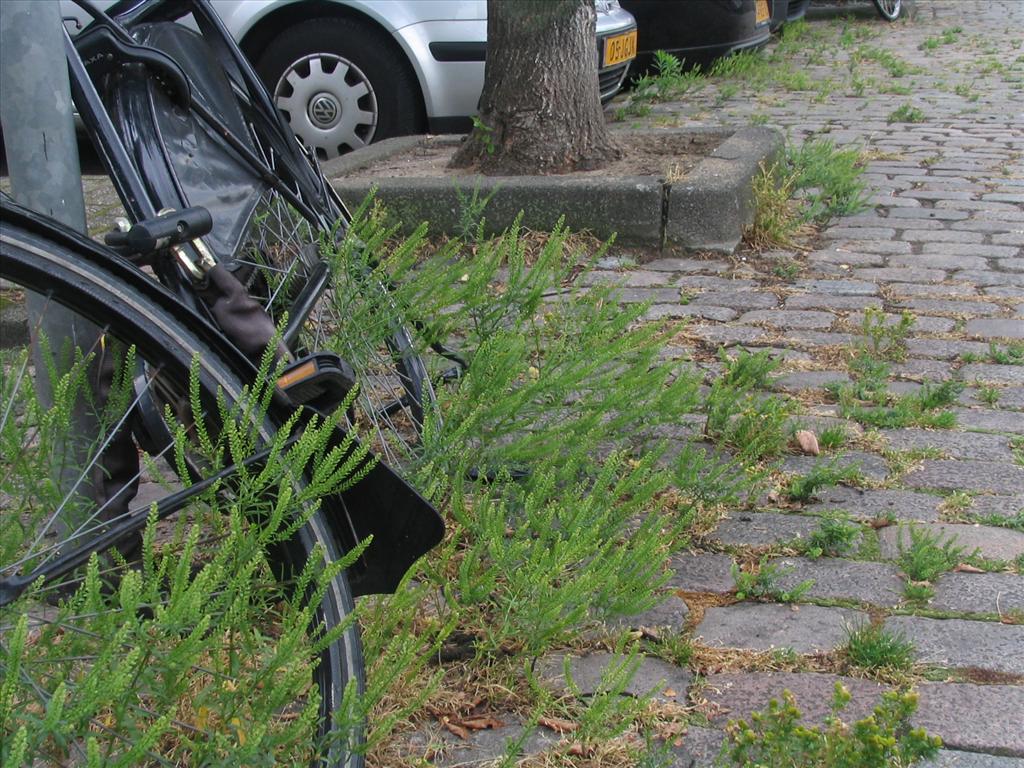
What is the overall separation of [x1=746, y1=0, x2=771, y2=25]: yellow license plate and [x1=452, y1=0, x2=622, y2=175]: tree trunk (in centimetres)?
496

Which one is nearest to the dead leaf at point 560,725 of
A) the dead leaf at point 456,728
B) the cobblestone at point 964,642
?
the dead leaf at point 456,728

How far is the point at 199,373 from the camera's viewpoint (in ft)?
5.76

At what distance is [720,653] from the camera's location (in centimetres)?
229

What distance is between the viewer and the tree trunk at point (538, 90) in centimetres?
559

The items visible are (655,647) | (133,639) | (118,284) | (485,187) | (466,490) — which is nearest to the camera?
(133,639)

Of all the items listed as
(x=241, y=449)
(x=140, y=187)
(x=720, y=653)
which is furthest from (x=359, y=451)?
(x=720, y=653)

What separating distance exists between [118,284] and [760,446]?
6.20ft

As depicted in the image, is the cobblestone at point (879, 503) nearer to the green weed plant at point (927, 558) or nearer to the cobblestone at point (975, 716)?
the green weed plant at point (927, 558)

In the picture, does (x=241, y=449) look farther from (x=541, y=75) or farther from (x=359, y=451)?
(x=541, y=75)

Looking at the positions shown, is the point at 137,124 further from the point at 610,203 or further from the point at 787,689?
the point at 610,203

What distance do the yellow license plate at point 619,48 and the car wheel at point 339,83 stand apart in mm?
1270

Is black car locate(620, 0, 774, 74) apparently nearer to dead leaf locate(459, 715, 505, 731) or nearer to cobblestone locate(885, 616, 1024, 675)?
cobblestone locate(885, 616, 1024, 675)

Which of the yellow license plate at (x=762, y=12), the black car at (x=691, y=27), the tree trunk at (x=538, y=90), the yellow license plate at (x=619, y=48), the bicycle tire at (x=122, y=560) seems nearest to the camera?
the bicycle tire at (x=122, y=560)

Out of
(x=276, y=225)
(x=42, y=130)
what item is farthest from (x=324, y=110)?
(x=42, y=130)
